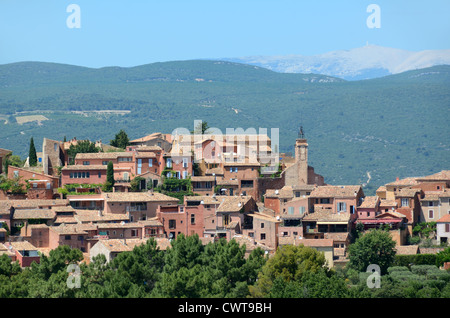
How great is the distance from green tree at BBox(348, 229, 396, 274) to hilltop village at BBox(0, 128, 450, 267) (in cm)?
141

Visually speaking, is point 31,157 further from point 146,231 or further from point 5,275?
point 5,275

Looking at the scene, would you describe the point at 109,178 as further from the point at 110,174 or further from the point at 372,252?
the point at 372,252

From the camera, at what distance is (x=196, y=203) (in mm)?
74625

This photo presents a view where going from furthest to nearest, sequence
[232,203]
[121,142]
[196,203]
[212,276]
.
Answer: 1. [121,142]
2. [232,203]
3. [196,203]
4. [212,276]

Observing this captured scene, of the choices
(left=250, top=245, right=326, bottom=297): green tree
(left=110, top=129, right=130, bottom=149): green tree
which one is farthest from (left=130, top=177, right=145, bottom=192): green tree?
(left=250, top=245, right=326, bottom=297): green tree

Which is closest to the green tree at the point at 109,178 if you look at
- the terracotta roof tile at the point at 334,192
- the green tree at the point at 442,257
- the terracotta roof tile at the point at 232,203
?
the terracotta roof tile at the point at 232,203

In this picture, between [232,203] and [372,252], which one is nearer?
[372,252]

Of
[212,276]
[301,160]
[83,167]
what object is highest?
[301,160]

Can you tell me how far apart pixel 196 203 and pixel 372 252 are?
12262mm

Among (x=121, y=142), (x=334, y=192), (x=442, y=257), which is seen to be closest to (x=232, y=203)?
(x=334, y=192)

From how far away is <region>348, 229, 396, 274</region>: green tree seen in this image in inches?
2692

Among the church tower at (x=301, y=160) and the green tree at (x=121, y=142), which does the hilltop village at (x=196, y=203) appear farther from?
the green tree at (x=121, y=142)

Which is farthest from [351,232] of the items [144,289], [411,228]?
[144,289]
